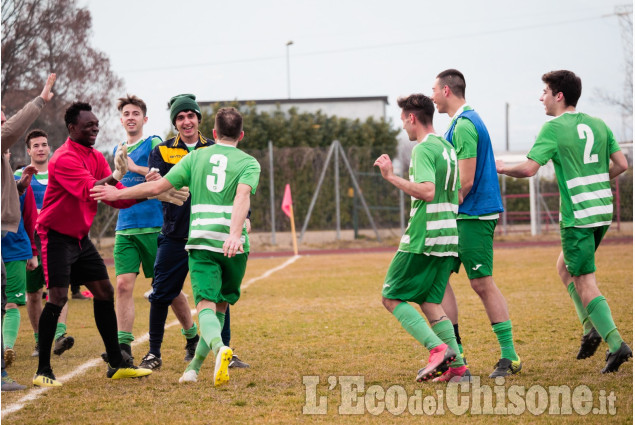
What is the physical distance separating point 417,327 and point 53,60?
21.7m

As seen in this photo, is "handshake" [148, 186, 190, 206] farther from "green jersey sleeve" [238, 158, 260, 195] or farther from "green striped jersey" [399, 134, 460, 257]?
"green striped jersey" [399, 134, 460, 257]

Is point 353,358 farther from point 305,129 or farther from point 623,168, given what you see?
point 305,129

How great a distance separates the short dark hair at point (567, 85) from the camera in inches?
234

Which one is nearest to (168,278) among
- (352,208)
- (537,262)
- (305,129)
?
(537,262)

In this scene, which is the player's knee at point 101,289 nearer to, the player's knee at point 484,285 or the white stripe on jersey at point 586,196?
the player's knee at point 484,285

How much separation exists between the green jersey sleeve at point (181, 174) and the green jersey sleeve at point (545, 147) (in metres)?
2.53

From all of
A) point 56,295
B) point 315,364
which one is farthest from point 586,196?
point 56,295

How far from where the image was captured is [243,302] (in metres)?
11.4

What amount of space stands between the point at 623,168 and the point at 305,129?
3261 cm

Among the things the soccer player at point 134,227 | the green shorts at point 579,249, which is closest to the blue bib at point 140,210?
the soccer player at point 134,227

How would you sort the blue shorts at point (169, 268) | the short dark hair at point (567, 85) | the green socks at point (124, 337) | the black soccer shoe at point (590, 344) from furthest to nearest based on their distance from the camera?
the green socks at point (124, 337) → the blue shorts at point (169, 268) → the black soccer shoe at point (590, 344) → the short dark hair at point (567, 85)

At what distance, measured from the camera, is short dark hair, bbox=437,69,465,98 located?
19.9ft

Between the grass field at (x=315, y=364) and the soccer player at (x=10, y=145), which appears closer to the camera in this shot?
the grass field at (x=315, y=364)

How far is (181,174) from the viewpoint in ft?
17.8
